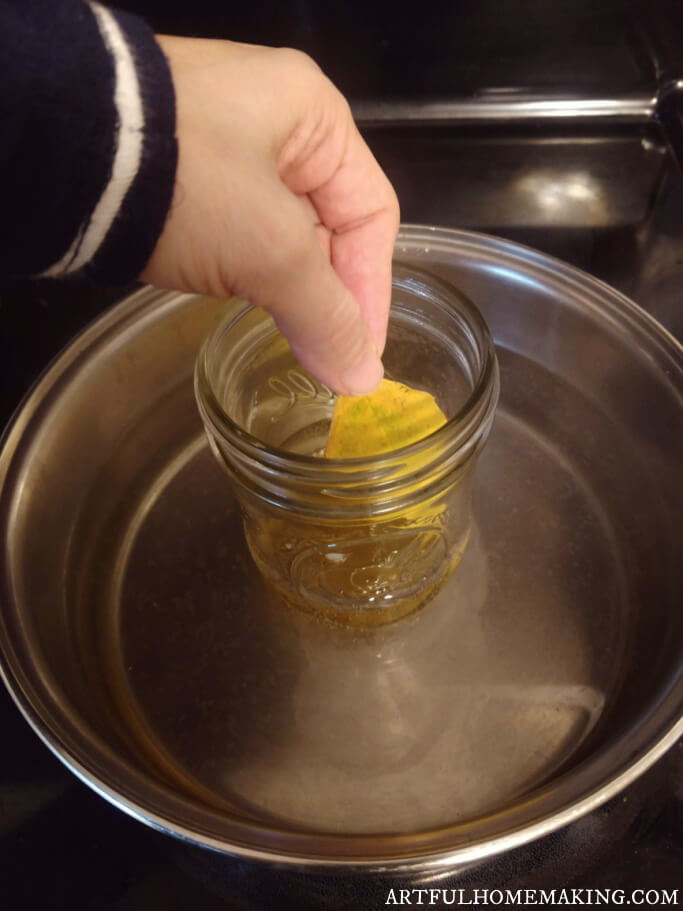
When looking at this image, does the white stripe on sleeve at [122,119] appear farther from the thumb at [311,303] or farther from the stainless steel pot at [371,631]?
the stainless steel pot at [371,631]

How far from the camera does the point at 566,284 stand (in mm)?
607

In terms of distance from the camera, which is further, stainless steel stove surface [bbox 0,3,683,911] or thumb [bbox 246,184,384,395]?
stainless steel stove surface [bbox 0,3,683,911]

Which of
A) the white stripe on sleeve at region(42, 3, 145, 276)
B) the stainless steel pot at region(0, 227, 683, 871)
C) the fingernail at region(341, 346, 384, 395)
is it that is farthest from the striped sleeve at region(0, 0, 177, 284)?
the stainless steel pot at region(0, 227, 683, 871)

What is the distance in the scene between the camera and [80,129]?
0.93 ft

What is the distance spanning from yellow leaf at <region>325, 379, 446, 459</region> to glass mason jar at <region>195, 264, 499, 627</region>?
3 centimetres

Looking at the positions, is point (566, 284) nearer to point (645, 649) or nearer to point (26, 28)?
point (645, 649)

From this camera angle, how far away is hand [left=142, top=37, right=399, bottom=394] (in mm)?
313

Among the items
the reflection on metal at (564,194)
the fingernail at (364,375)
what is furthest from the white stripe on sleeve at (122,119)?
the reflection on metal at (564,194)

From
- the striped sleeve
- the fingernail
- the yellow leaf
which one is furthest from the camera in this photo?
the yellow leaf

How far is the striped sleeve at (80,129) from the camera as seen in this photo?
0.91 ft

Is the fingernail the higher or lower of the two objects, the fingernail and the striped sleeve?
the lower

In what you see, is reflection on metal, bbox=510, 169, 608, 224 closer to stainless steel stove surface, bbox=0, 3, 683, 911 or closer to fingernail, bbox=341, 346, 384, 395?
stainless steel stove surface, bbox=0, 3, 683, 911

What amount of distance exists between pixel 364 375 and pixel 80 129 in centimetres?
19

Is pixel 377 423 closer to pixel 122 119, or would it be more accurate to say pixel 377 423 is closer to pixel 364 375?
pixel 364 375
